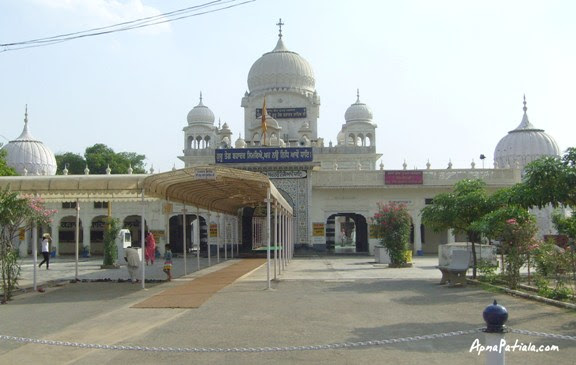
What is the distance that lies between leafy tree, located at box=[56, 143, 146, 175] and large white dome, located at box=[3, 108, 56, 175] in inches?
341

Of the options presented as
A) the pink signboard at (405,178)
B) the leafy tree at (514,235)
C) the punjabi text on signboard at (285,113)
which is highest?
the punjabi text on signboard at (285,113)

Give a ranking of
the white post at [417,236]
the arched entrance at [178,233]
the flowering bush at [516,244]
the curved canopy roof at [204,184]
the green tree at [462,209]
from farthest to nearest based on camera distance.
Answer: the arched entrance at [178,233], the white post at [417,236], the green tree at [462,209], the flowering bush at [516,244], the curved canopy roof at [204,184]

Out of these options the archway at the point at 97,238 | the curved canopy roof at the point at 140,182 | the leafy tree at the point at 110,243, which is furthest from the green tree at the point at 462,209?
the archway at the point at 97,238

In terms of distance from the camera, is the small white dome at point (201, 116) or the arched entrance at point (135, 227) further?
the small white dome at point (201, 116)

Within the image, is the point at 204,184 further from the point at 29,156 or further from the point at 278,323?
the point at 29,156

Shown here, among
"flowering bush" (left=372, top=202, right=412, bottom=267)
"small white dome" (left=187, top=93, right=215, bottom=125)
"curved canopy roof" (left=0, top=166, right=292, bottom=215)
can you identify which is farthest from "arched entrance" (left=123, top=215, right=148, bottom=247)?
"curved canopy roof" (left=0, top=166, right=292, bottom=215)

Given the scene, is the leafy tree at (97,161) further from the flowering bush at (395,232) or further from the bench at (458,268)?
the bench at (458,268)

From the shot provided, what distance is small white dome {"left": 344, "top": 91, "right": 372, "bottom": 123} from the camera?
5116 cm

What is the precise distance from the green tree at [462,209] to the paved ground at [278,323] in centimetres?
293

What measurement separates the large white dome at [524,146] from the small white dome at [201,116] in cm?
2413

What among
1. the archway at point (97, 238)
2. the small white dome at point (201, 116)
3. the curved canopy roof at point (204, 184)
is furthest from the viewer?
the small white dome at point (201, 116)

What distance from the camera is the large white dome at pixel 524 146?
162ft

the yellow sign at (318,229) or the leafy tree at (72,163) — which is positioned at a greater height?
the leafy tree at (72,163)

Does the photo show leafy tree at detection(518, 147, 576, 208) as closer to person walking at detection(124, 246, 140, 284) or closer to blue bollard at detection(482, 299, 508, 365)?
blue bollard at detection(482, 299, 508, 365)
